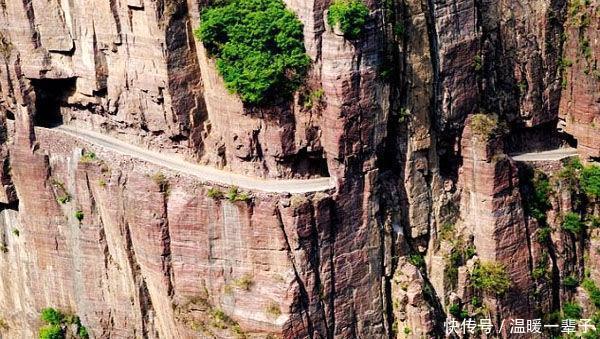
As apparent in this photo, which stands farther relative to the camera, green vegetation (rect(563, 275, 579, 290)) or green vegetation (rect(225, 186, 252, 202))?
green vegetation (rect(563, 275, 579, 290))

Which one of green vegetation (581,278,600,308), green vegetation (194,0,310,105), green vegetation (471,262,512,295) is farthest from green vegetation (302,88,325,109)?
green vegetation (581,278,600,308)

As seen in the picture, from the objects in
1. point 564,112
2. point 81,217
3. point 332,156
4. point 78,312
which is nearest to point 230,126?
point 332,156

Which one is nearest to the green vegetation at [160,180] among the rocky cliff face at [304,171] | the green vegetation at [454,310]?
the rocky cliff face at [304,171]

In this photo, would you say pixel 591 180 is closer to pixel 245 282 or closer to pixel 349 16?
pixel 349 16

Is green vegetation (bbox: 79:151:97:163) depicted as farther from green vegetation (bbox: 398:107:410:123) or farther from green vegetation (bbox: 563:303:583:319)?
green vegetation (bbox: 563:303:583:319)

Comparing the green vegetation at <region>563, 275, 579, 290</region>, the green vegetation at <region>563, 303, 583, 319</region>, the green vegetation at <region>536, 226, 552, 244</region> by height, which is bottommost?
the green vegetation at <region>563, 303, 583, 319</region>

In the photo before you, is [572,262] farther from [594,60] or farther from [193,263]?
[193,263]
